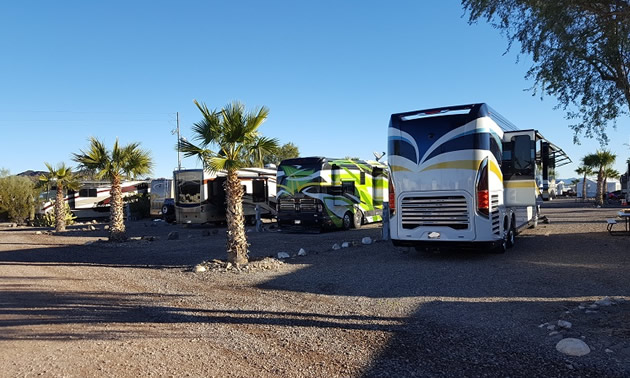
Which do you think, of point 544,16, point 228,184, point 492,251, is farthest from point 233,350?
point 492,251

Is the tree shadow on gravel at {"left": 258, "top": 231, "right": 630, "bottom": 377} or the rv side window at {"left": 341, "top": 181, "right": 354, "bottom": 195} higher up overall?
the rv side window at {"left": 341, "top": 181, "right": 354, "bottom": 195}

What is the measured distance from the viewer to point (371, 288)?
827cm

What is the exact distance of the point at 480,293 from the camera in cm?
759

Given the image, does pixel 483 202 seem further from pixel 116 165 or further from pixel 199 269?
pixel 116 165

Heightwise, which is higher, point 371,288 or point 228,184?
point 228,184

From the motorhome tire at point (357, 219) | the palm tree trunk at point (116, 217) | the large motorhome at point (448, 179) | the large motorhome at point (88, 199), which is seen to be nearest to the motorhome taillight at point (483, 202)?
the large motorhome at point (448, 179)

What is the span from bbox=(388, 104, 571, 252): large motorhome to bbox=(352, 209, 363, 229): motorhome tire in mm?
8833

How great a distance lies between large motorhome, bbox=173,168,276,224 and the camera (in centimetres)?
2245

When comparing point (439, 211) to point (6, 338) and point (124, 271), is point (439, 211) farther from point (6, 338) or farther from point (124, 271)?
point (6, 338)

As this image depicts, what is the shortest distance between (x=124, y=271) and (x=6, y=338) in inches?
213

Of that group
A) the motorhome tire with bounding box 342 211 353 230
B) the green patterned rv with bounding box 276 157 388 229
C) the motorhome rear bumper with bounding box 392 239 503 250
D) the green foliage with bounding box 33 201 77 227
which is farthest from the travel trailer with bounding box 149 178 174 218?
the motorhome rear bumper with bounding box 392 239 503 250

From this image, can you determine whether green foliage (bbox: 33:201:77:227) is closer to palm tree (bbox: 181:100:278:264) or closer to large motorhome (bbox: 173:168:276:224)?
large motorhome (bbox: 173:168:276:224)

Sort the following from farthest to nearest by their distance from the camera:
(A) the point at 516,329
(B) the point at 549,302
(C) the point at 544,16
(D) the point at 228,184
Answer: (D) the point at 228,184
(C) the point at 544,16
(B) the point at 549,302
(A) the point at 516,329

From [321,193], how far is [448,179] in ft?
28.3
